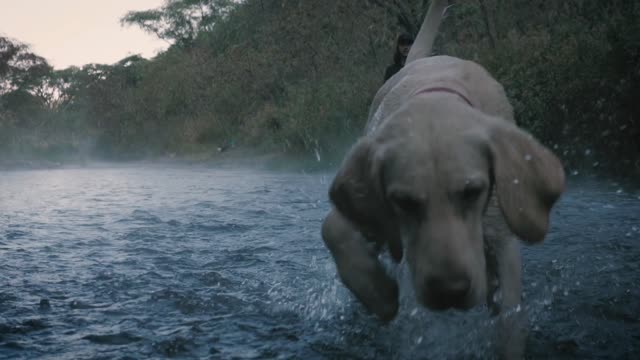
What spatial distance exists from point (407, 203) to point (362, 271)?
69 cm

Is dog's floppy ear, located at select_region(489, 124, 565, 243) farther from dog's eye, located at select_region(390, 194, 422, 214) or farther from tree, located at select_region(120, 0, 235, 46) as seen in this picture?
tree, located at select_region(120, 0, 235, 46)

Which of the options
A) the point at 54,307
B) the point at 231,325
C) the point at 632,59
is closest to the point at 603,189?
the point at 632,59

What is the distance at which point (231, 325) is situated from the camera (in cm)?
341

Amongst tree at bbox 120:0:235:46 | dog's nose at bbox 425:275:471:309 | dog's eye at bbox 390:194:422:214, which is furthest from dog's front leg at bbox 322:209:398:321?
tree at bbox 120:0:235:46

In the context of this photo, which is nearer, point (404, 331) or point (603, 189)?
point (404, 331)

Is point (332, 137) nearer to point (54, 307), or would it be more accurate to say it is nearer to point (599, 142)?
point (599, 142)

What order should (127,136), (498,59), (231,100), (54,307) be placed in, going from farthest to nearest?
(127,136) < (231,100) < (498,59) < (54,307)

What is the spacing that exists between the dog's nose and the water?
0.83m

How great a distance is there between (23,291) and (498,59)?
8948 mm

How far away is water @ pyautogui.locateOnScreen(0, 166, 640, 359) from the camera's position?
308 cm

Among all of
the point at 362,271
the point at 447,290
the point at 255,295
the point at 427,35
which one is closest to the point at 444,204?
the point at 447,290

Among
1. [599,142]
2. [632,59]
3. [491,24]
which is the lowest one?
[599,142]

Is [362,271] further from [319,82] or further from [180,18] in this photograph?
[180,18]

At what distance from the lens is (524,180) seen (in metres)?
2.35
